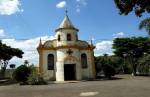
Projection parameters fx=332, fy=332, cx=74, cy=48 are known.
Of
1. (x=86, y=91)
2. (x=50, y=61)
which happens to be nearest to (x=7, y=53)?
(x=50, y=61)

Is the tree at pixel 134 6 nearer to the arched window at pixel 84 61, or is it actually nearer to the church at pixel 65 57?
the church at pixel 65 57

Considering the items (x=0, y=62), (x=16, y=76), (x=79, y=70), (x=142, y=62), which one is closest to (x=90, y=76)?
(x=79, y=70)

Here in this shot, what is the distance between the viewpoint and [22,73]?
43.4 metres

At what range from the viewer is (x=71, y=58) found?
166ft

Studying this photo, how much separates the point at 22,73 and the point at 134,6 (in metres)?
30.8

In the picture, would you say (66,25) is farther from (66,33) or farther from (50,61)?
(50,61)

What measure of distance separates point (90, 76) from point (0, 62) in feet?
83.3

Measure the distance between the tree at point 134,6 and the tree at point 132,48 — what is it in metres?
54.8

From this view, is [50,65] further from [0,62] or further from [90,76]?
[0,62]

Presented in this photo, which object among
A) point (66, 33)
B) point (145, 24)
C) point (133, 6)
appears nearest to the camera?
point (133, 6)

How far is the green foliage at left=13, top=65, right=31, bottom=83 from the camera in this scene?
43344 millimetres

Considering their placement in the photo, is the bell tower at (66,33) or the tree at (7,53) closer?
the bell tower at (66,33)

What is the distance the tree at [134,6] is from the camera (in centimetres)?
1405

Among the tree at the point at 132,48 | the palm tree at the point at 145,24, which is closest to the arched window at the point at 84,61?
the tree at the point at 132,48
